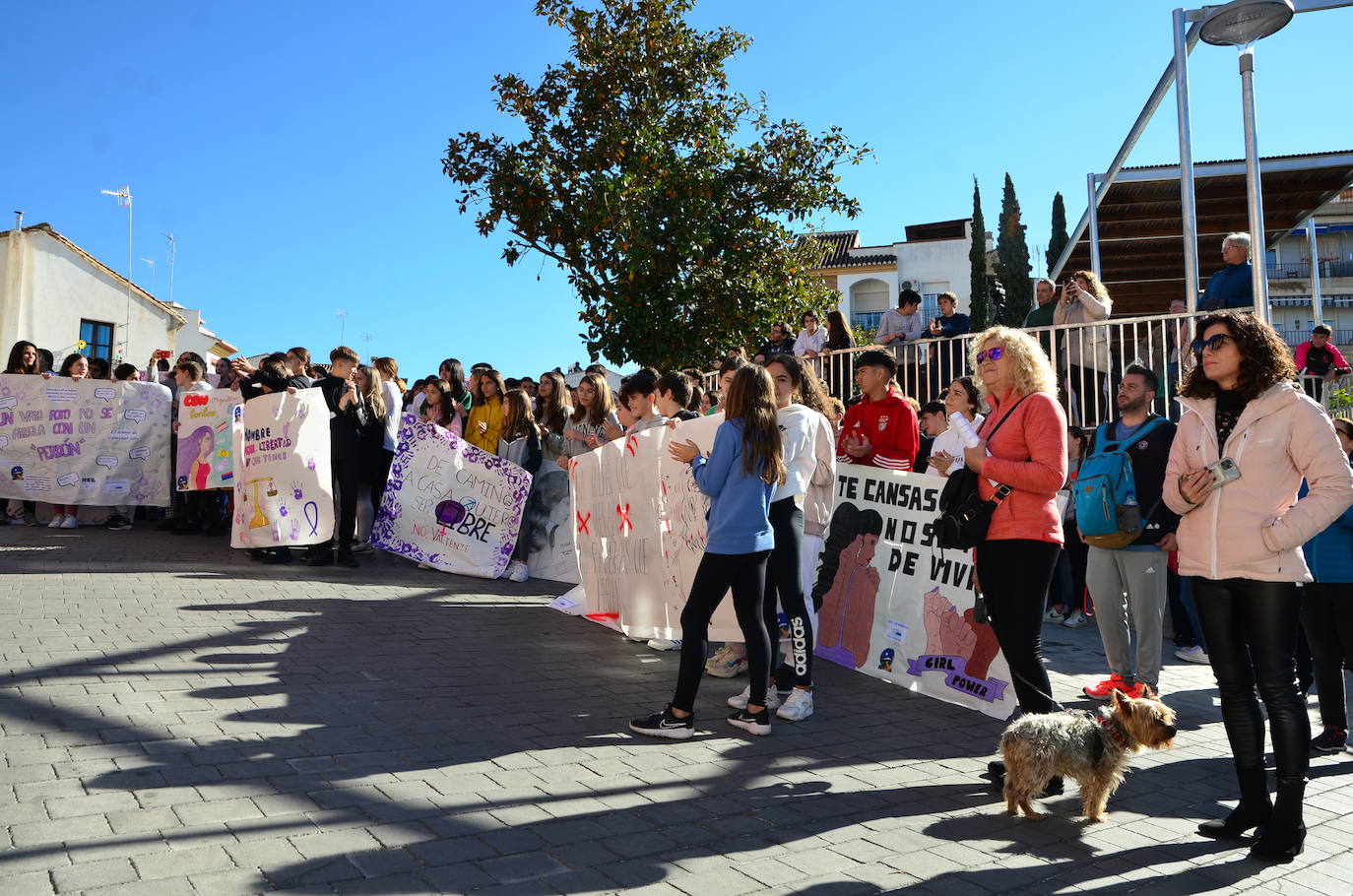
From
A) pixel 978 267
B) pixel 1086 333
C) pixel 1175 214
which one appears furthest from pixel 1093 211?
pixel 978 267

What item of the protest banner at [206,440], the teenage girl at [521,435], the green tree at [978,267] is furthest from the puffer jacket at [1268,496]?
the green tree at [978,267]

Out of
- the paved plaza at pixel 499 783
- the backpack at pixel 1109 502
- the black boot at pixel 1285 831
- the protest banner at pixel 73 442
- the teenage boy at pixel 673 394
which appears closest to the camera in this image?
the paved plaza at pixel 499 783

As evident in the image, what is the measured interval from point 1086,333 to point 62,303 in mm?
42083

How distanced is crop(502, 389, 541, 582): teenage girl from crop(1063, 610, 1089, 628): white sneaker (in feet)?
18.1

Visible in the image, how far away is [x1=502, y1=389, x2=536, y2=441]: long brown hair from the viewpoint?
10.9 m

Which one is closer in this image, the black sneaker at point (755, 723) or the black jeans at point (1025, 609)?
the black jeans at point (1025, 609)

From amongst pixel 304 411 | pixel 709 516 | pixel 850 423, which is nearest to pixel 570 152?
pixel 304 411

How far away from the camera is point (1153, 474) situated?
6625mm

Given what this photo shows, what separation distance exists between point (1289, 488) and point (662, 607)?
422 cm

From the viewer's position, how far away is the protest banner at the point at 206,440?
11500mm

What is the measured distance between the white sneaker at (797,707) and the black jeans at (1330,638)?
Result: 291 centimetres

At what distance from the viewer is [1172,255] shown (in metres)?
17.3

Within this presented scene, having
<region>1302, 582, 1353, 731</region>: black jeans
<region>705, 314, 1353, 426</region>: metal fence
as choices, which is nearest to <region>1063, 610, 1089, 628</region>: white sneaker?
<region>705, 314, 1353, 426</region>: metal fence

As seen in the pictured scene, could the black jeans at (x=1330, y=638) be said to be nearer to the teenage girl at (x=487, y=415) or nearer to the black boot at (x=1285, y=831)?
the black boot at (x=1285, y=831)
